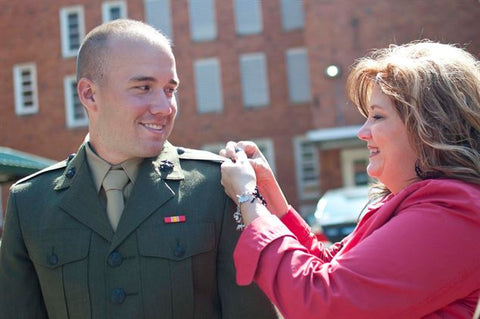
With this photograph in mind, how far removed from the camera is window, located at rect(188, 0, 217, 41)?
77.7 ft

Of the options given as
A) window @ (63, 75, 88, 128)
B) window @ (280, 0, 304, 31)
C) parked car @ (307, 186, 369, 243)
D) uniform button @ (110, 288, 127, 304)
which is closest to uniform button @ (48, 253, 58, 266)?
uniform button @ (110, 288, 127, 304)

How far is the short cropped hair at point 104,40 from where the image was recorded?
7.77ft

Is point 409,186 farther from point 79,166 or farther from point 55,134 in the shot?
point 55,134

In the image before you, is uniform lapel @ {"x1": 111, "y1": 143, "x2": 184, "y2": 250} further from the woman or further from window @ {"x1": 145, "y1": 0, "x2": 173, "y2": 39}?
window @ {"x1": 145, "y1": 0, "x2": 173, "y2": 39}

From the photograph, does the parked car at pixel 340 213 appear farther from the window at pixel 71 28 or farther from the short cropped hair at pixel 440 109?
the window at pixel 71 28

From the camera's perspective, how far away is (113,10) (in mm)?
24531

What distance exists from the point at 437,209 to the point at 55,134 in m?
24.1

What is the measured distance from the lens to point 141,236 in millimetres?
2260

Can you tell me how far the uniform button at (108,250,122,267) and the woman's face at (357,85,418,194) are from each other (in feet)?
3.13

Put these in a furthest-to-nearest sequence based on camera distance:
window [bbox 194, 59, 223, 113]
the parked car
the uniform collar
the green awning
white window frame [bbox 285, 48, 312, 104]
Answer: window [bbox 194, 59, 223, 113], white window frame [bbox 285, 48, 312, 104], the parked car, the green awning, the uniform collar

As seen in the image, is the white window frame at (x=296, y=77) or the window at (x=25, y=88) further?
the window at (x=25, y=88)

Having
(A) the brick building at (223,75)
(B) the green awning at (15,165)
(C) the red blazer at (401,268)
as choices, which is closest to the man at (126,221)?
(C) the red blazer at (401,268)

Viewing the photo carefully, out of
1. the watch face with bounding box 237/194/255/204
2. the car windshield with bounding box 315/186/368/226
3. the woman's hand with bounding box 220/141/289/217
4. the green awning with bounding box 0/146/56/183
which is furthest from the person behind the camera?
the car windshield with bounding box 315/186/368/226

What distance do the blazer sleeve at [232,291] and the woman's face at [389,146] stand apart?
56cm
